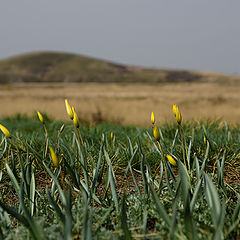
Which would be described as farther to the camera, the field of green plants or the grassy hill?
the grassy hill

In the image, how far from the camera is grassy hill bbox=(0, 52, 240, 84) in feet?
317

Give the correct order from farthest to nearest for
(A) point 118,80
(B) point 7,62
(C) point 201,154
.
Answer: (B) point 7,62
(A) point 118,80
(C) point 201,154

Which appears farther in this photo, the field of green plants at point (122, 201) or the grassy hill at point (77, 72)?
the grassy hill at point (77, 72)

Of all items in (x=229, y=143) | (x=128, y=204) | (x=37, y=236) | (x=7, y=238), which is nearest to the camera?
(x=37, y=236)

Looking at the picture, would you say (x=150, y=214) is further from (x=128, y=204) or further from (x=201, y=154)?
(x=201, y=154)

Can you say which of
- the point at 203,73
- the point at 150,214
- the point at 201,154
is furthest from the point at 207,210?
the point at 203,73

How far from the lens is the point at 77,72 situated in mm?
105688

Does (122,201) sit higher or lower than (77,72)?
higher

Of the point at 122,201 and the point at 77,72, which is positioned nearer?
the point at 122,201

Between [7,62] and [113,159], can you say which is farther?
[7,62]

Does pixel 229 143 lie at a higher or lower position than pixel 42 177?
higher

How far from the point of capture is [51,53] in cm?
13050

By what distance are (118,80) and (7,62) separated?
156 feet

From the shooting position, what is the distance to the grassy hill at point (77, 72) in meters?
96.6
